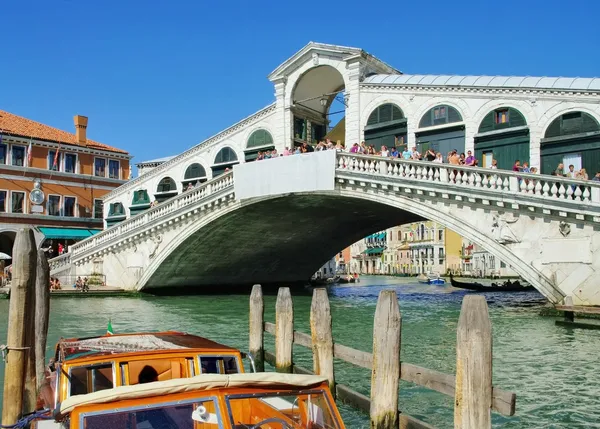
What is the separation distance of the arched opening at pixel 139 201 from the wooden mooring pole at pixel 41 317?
1806 centimetres

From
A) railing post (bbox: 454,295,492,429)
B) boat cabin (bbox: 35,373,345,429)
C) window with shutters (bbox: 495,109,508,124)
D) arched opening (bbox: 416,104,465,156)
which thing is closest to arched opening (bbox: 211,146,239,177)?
arched opening (bbox: 416,104,465,156)

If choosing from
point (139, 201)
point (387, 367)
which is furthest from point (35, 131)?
point (387, 367)

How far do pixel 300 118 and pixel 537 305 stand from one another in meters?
10.3

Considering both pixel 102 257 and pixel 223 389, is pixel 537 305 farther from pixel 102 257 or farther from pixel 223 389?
pixel 223 389

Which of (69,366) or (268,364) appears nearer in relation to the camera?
(69,366)

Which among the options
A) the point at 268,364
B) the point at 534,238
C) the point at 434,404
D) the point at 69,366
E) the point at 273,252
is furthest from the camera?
the point at 273,252

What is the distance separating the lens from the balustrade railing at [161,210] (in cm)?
2042

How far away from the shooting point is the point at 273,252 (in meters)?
26.7

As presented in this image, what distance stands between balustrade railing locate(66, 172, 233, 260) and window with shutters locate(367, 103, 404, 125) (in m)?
4.91

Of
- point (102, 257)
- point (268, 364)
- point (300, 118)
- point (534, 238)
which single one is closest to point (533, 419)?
point (268, 364)

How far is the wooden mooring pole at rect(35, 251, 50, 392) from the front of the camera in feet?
24.8

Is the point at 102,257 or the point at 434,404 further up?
the point at 102,257

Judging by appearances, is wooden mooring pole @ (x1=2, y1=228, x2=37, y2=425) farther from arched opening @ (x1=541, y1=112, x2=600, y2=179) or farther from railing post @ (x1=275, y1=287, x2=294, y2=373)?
arched opening @ (x1=541, y1=112, x2=600, y2=179)

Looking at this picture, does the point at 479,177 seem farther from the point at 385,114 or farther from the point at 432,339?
the point at 385,114
